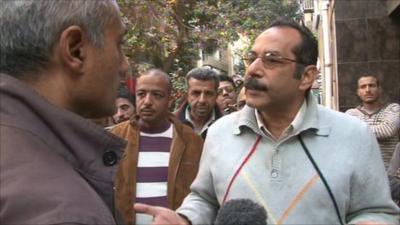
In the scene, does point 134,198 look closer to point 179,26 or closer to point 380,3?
point 380,3

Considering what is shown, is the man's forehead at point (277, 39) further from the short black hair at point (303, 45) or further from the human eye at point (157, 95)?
the human eye at point (157, 95)

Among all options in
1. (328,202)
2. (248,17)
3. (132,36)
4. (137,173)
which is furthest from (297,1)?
(328,202)

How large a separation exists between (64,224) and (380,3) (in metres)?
11.3

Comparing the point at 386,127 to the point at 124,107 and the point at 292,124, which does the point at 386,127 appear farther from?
the point at 292,124

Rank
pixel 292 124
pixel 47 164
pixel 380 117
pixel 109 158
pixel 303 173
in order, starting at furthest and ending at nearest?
pixel 380 117 → pixel 292 124 → pixel 303 173 → pixel 109 158 → pixel 47 164

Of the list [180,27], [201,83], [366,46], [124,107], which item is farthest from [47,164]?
[180,27]

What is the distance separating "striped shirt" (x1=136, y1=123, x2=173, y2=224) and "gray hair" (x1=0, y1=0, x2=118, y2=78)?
Answer: 2932mm

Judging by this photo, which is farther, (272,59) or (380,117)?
(380,117)

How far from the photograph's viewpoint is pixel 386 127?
20.2 feet

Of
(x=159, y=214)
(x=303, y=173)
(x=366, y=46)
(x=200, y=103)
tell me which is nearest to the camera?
(x=159, y=214)

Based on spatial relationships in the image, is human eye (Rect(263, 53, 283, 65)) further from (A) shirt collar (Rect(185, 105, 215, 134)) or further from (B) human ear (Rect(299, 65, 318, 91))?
(A) shirt collar (Rect(185, 105, 215, 134))

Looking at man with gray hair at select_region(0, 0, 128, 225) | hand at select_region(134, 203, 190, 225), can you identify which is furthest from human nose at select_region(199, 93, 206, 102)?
man with gray hair at select_region(0, 0, 128, 225)

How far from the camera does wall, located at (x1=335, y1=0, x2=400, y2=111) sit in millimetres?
11320

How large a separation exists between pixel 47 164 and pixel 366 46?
1088 centimetres
